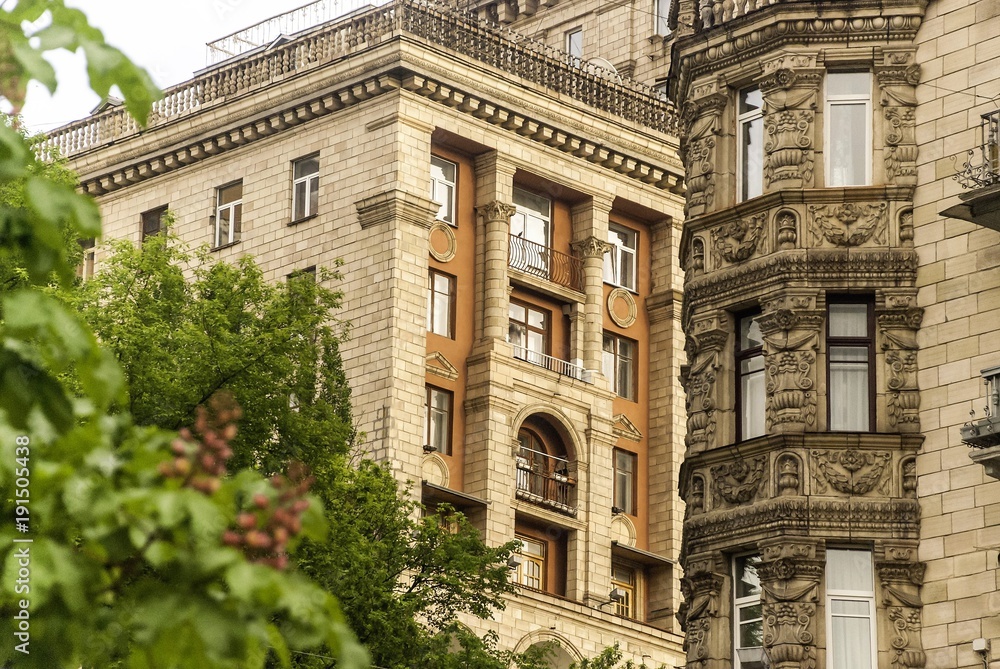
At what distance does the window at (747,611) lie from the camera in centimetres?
3541

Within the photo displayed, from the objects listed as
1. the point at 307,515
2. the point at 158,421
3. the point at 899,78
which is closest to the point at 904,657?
the point at 899,78

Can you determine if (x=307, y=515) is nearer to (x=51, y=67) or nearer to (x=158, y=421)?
(x=51, y=67)

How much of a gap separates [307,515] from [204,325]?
29.0 m

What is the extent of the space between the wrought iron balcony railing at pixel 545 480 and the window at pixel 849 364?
27.7 metres

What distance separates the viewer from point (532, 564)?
208ft

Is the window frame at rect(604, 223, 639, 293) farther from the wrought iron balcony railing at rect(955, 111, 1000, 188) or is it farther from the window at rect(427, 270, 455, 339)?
the wrought iron balcony railing at rect(955, 111, 1000, 188)

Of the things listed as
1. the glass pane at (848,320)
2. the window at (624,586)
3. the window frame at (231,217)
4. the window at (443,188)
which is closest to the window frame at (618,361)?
the window at (624,586)

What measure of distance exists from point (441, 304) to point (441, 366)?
1996 mm

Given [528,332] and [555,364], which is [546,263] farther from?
[555,364]

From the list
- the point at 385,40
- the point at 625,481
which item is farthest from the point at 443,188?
the point at 625,481

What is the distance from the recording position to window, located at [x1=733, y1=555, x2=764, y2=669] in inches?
1394

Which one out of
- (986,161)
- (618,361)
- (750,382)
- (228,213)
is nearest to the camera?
(986,161)

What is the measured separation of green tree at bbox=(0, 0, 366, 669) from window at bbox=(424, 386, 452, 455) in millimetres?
51507

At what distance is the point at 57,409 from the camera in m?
9.98
